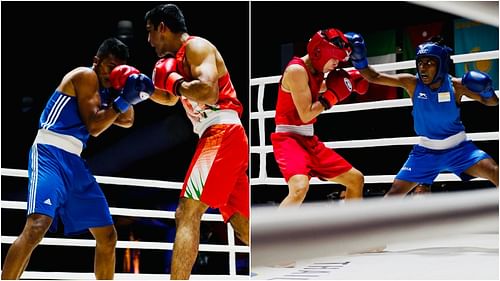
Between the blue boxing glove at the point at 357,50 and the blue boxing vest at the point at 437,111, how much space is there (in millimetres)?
284

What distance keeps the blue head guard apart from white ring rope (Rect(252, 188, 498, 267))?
1.87 ft

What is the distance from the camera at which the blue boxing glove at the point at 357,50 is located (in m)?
3.40

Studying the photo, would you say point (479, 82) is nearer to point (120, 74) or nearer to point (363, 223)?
point (363, 223)

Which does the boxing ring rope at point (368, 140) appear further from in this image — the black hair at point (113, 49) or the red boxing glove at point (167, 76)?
the black hair at point (113, 49)

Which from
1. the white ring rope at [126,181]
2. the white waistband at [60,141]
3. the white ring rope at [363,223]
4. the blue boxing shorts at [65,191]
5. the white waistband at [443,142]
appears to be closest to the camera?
the blue boxing shorts at [65,191]

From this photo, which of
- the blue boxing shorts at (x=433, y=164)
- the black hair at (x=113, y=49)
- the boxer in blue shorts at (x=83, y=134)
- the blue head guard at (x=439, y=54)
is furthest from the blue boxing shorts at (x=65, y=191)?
the blue head guard at (x=439, y=54)

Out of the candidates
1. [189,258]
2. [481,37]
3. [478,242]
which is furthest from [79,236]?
[481,37]

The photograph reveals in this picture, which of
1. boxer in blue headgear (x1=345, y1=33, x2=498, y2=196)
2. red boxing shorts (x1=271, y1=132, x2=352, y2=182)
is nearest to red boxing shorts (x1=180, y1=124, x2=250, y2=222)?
red boxing shorts (x1=271, y1=132, x2=352, y2=182)

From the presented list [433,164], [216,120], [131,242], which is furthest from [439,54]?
[131,242]

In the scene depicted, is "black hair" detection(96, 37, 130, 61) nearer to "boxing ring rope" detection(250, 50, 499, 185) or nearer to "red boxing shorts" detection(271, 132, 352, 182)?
"boxing ring rope" detection(250, 50, 499, 185)

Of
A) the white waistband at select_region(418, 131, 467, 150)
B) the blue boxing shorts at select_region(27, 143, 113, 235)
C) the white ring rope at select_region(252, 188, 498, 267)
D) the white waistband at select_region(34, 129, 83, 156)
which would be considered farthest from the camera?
the white waistband at select_region(418, 131, 467, 150)

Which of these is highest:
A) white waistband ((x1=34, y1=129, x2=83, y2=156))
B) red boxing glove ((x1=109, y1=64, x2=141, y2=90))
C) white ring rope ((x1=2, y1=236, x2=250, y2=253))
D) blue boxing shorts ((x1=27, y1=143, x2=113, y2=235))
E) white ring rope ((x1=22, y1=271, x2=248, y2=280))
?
red boxing glove ((x1=109, y1=64, x2=141, y2=90))

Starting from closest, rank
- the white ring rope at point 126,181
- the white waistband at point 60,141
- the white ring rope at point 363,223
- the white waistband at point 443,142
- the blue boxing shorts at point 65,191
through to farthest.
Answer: the blue boxing shorts at point 65,191 → the white waistband at point 60,141 → the white ring rope at point 126,181 → the white ring rope at point 363,223 → the white waistband at point 443,142

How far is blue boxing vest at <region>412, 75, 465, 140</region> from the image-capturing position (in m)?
3.42
